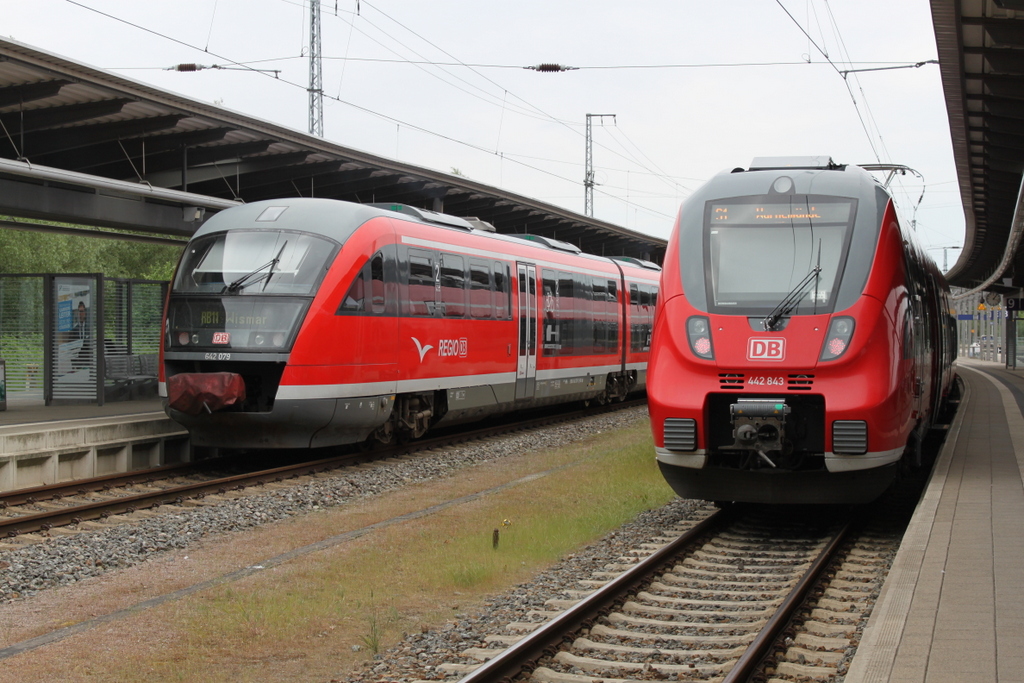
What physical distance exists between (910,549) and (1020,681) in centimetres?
269

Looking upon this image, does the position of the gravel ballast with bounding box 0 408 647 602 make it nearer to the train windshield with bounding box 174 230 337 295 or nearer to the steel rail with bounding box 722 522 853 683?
the train windshield with bounding box 174 230 337 295

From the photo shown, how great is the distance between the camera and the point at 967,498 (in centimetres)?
945

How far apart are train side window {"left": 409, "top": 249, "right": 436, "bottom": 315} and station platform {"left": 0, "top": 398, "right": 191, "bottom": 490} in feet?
11.9

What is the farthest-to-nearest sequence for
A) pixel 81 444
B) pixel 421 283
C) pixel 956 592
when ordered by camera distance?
pixel 421 283 → pixel 81 444 → pixel 956 592

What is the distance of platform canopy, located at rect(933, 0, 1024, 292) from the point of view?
10945 mm

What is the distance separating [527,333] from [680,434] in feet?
31.6

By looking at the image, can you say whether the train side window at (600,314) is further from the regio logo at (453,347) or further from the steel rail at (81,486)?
the steel rail at (81,486)

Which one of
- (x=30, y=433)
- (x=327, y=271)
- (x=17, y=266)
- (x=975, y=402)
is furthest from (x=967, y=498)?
(x=17, y=266)

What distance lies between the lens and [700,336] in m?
9.02

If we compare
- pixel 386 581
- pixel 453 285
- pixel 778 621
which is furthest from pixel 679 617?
pixel 453 285

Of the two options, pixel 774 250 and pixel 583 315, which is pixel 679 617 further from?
pixel 583 315

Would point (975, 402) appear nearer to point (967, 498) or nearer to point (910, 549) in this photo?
point (967, 498)

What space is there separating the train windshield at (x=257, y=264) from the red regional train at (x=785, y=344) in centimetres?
488

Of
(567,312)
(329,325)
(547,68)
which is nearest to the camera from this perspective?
(329,325)
